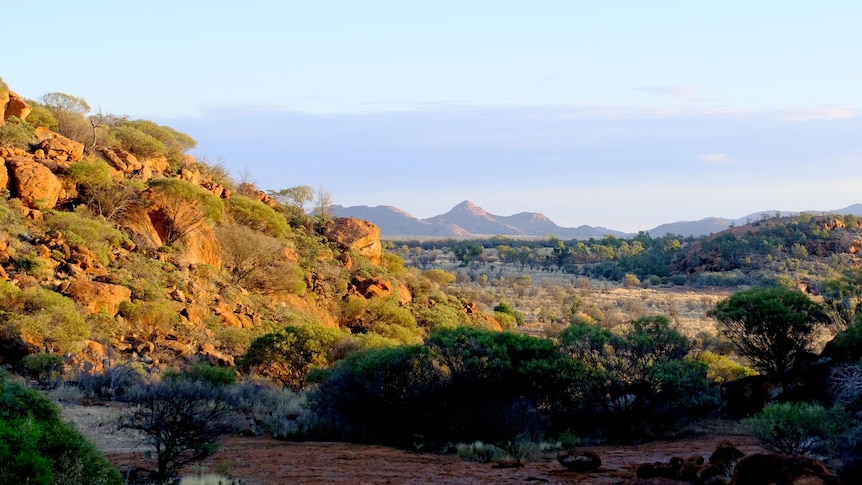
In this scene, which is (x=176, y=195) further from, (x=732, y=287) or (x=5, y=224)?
(x=732, y=287)

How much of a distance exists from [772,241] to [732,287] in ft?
49.1

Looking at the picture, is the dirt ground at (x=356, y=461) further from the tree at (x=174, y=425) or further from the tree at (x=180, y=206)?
the tree at (x=180, y=206)

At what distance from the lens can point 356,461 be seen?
1217 centimetres

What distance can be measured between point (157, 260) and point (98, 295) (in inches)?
189

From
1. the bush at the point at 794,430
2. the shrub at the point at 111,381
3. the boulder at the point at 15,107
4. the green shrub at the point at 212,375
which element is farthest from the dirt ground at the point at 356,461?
the boulder at the point at 15,107

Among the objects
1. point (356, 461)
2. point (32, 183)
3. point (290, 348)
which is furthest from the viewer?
point (32, 183)

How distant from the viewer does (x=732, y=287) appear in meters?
61.4

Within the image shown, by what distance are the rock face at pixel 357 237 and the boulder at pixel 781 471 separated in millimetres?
32236

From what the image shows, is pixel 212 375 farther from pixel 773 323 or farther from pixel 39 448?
pixel 773 323

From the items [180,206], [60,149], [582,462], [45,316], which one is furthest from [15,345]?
[582,462]

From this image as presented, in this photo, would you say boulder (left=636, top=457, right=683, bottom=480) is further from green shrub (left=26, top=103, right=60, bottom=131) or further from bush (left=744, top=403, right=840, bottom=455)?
green shrub (left=26, top=103, right=60, bottom=131)

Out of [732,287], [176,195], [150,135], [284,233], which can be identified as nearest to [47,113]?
[150,135]

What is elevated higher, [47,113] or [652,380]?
[47,113]

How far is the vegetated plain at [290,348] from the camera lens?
1098 cm
